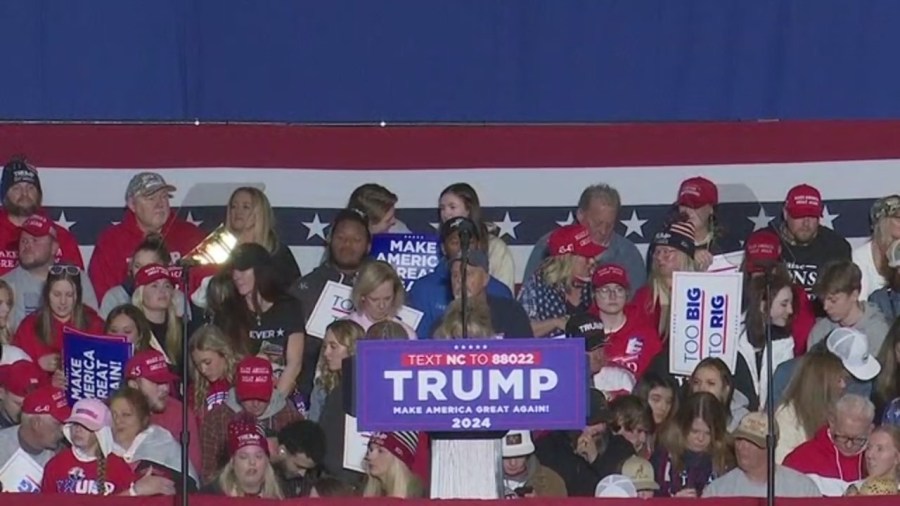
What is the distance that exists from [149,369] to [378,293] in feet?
4.09

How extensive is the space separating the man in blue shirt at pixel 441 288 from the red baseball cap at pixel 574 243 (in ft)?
1.37

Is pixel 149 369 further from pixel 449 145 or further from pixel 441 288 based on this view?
pixel 449 145

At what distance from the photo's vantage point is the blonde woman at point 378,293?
14352 millimetres

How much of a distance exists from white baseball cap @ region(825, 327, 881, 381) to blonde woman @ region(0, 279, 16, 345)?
401cm

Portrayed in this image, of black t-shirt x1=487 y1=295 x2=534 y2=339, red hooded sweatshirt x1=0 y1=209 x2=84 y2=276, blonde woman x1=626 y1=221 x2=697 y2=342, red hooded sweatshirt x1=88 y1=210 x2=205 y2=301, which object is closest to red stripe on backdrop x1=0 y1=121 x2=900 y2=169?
red hooded sweatshirt x1=88 y1=210 x2=205 y2=301

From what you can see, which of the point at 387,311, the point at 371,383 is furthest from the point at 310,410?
the point at 371,383

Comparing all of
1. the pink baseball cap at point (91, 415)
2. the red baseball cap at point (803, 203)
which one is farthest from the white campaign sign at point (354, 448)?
the red baseball cap at point (803, 203)

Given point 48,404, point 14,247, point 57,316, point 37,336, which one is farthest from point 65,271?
point 48,404

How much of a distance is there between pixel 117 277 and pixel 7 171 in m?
0.83

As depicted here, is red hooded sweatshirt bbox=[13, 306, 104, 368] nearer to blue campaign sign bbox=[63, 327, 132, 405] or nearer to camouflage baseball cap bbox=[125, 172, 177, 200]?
blue campaign sign bbox=[63, 327, 132, 405]

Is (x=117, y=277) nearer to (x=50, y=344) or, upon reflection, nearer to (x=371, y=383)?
(x=50, y=344)

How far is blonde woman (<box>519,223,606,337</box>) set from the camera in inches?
583

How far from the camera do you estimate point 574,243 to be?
1514 centimetres

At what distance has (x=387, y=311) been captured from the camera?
567 inches
